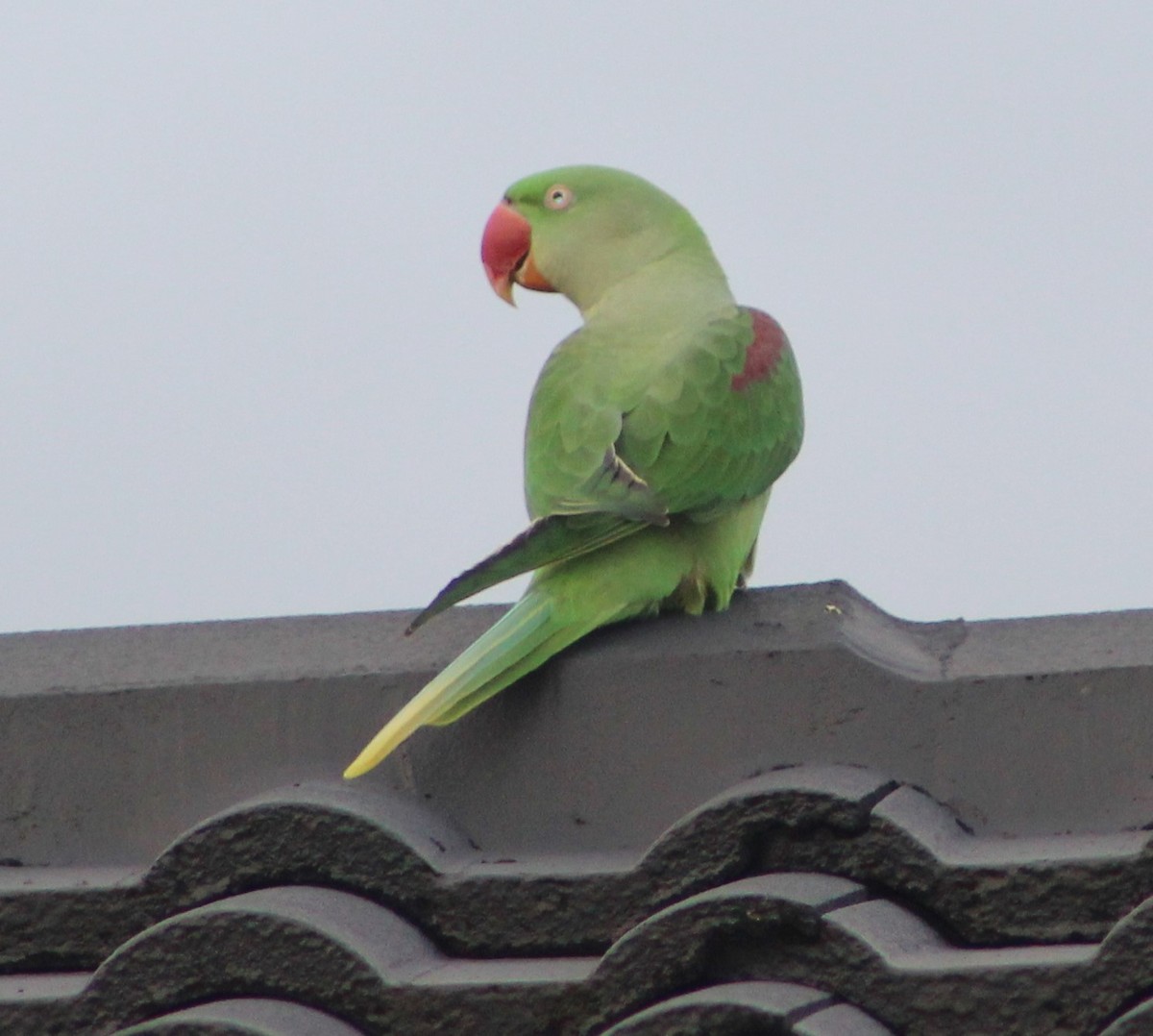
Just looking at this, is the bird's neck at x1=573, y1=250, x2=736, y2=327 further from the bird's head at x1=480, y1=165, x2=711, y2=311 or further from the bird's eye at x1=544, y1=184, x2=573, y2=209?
the bird's eye at x1=544, y1=184, x2=573, y2=209

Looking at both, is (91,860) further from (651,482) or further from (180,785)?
(651,482)

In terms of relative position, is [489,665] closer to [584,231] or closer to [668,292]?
[668,292]

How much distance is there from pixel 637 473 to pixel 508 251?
1.09 m

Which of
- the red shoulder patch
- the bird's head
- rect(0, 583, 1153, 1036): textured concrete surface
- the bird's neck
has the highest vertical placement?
the bird's head

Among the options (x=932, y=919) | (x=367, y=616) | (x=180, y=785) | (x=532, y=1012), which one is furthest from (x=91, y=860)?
(x=932, y=919)

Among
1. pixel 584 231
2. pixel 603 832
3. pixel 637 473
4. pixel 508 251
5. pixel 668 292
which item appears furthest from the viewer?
pixel 508 251

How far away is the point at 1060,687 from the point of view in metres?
1.97

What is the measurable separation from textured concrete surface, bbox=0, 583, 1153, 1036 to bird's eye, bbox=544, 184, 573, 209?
1139 mm

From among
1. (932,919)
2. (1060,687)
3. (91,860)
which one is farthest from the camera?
(91,860)

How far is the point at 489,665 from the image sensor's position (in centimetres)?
210

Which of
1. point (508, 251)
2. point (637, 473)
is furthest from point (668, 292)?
point (637, 473)

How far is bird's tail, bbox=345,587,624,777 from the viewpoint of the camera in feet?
6.63

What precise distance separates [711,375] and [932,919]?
1.02 metres

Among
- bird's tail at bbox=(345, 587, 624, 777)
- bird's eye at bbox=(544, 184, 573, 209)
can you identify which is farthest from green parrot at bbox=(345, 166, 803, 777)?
bird's eye at bbox=(544, 184, 573, 209)
